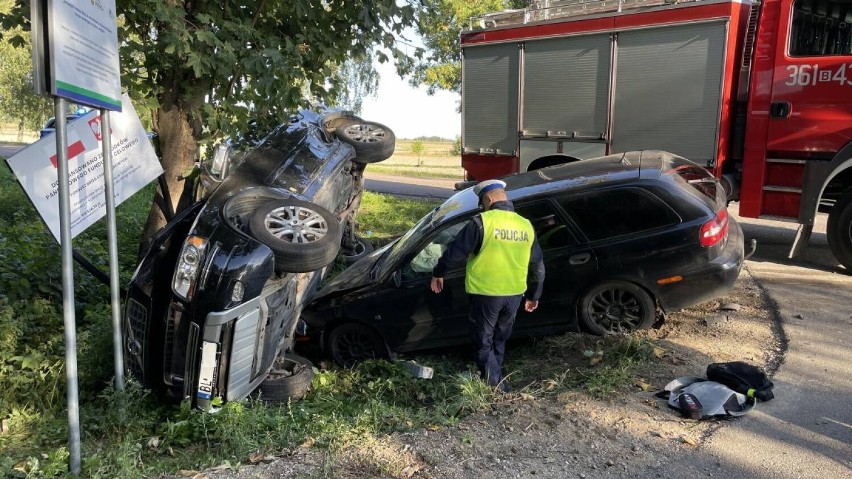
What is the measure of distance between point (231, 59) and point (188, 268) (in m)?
2.16

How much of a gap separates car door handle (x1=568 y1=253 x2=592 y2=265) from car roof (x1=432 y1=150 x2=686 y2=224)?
0.54 meters

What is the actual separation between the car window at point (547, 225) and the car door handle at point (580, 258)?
0.11 meters

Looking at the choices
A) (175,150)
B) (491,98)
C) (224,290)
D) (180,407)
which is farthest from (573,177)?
(491,98)

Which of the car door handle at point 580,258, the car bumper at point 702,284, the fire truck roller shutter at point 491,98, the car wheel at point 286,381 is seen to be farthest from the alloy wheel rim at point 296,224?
the fire truck roller shutter at point 491,98

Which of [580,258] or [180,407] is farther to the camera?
[580,258]

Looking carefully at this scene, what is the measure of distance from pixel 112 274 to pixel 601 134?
6.77 metres

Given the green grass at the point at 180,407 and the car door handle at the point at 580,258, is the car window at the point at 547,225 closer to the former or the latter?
the car door handle at the point at 580,258

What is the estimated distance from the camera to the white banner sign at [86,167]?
357 centimetres

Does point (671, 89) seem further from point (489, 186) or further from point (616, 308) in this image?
point (489, 186)

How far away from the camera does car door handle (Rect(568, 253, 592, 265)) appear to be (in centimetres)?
498

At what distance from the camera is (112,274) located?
3836mm

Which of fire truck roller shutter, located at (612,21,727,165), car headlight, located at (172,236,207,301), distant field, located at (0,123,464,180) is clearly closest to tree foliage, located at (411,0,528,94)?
distant field, located at (0,123,464,180)

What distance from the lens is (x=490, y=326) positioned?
451 centimetres

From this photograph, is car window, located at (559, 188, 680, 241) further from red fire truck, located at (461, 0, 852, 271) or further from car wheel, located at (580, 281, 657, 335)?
red fire truck, located at (461, 0, 852, 271)
